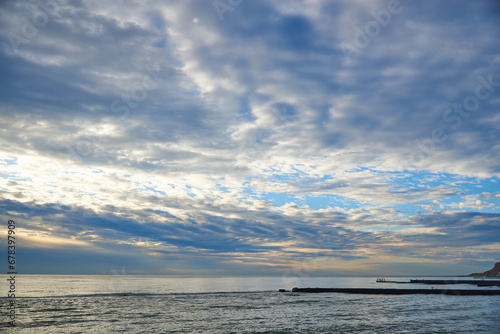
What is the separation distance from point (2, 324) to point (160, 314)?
86.5ft

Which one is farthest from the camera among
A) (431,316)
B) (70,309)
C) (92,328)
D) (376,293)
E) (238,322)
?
(376,293)

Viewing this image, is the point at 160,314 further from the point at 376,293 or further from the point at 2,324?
the point at 376,293

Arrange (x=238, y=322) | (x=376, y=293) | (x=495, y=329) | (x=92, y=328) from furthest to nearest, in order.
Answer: (x=376, y=293) < (x=238, y=322) < (x=92, y=328) < (x=495, y=329)

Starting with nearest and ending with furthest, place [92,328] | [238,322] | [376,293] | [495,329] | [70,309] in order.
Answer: [495,329] < [92,328] < [238,322] < [70,309] < [376,293]

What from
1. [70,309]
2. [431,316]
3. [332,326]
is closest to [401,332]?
[332,326]

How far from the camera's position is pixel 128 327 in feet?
170

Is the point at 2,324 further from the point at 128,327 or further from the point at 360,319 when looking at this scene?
the point at 360,319

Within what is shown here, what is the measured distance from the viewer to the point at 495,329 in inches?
1843

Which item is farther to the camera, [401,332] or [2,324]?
[2,324]

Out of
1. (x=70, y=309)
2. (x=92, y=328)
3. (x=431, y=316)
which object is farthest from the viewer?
(x=70, y=309)

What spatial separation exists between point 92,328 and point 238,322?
23.8 m

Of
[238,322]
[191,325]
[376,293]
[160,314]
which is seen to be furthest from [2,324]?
[376,293]

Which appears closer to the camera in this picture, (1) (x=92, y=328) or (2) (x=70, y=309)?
(1) (x=92, y=328)

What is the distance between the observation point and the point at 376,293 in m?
124
